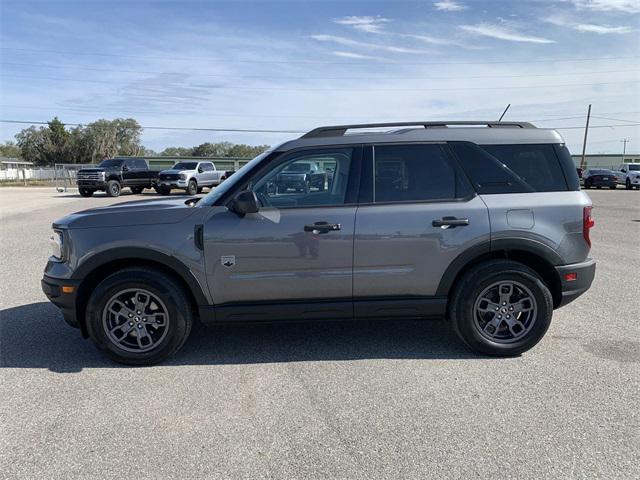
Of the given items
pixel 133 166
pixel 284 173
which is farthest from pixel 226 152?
pixel 284 173

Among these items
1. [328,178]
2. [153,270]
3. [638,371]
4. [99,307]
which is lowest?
[638,371]

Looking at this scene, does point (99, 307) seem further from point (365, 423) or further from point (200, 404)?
point (365, 423)

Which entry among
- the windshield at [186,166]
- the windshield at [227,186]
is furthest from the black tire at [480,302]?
the windshield at [186,166]

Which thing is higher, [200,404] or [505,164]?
[505,164]

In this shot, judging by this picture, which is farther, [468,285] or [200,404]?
[468,285]

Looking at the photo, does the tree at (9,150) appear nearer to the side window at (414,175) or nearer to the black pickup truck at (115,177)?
the black pickup truck at (115,177)

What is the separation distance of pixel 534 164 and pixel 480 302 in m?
1.30

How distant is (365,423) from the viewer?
123 inches

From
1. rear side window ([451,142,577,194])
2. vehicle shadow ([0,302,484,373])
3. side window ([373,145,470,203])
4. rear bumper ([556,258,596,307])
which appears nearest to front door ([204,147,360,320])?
side window ([373,145,470,203])

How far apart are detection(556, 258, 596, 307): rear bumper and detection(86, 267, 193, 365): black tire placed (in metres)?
3.22

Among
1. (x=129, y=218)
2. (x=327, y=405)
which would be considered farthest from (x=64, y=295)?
(x=327, y=405)

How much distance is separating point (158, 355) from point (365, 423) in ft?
6.21

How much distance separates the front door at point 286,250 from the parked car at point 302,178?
0.08 ft

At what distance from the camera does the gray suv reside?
396 cm
